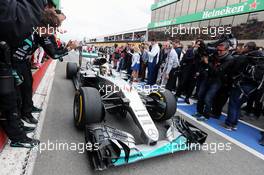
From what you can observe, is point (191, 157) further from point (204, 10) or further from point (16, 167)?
point (204, 10)

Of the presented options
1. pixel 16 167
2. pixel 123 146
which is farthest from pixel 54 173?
pixel 123 146

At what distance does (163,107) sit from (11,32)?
2.45 metres

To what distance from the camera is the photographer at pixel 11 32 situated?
1309mm

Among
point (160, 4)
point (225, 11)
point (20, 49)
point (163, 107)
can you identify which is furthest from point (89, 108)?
point (160, 4)

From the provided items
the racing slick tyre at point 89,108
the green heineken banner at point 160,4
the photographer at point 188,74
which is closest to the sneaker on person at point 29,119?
the racing slick tyre at point 89,108

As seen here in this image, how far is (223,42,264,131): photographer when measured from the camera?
3504 mm

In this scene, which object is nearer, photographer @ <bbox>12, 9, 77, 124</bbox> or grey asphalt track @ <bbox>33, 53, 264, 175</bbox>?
grey asphalt track @ <bbox>33, 53, 264, 175</bbox>

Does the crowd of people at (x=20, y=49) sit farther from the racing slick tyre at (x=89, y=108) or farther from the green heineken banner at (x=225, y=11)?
the green heineken banner at (x=225, y=11)

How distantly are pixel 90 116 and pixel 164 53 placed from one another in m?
5.43

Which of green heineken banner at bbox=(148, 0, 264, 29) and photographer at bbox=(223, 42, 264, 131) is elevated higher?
green heineken banner at bbox=(148, 0, 264, 29)

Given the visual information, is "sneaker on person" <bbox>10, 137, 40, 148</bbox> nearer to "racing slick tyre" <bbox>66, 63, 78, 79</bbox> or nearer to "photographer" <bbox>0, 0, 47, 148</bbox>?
"photographer" <bbox>0, 0, 47, 148</bbox>

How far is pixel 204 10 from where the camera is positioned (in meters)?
22.0

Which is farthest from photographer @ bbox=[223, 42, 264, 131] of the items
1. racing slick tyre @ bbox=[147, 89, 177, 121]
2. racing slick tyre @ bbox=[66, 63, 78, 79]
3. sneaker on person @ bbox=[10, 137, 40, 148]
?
racing slick tyre @ bbox=[66, 63, 78, 79]

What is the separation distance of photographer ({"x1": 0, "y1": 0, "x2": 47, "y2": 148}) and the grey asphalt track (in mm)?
630
